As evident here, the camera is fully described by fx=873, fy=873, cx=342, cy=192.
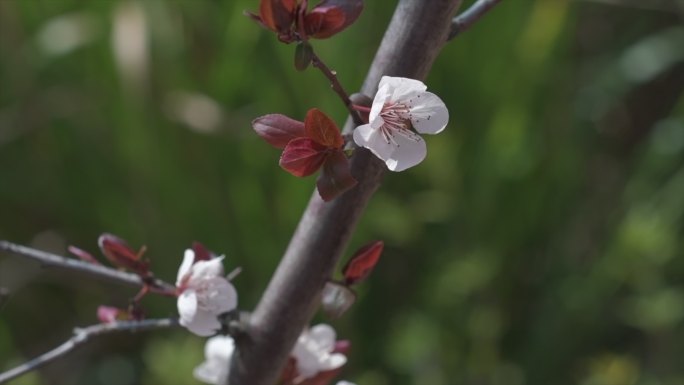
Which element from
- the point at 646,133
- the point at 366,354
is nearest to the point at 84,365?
the point at 366,354

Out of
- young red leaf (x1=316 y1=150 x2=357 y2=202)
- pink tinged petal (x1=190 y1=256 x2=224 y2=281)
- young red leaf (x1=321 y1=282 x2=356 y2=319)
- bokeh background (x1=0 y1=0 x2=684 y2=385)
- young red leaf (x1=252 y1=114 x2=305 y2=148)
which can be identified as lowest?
bokeh background (x1=0 y1=0 x2=684 y2=385)

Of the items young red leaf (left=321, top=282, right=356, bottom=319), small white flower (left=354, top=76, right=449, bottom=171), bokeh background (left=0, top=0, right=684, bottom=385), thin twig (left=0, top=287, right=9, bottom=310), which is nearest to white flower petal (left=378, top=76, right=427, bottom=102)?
small white flower (left=354, top=76, right=449, bottom=171)

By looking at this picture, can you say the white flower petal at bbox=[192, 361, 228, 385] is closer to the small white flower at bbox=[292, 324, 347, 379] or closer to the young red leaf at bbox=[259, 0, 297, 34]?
the small white flower at bbox=[292, 324, 347, 379]

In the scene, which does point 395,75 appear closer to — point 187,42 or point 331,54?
point 331,54

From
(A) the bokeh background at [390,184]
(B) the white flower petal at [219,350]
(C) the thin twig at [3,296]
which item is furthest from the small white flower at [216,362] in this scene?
(A) the bokeh background at [390,184]

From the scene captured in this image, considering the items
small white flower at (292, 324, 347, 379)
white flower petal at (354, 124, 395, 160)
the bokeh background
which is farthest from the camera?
the bokeh background
